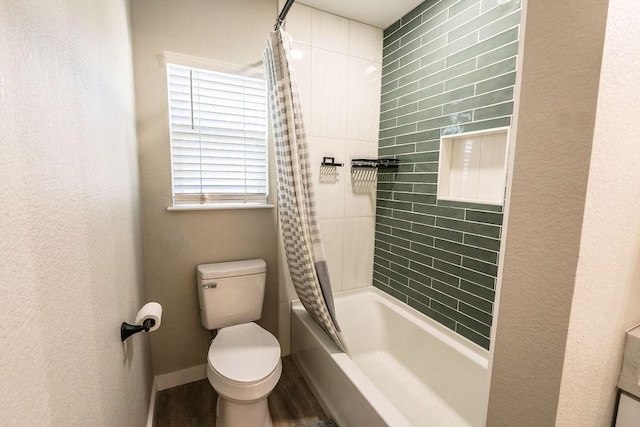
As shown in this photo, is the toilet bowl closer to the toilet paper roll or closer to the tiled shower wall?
the toilet paper roll

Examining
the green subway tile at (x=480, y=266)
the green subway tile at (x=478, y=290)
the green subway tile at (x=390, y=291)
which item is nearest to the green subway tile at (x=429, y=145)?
the green subway tile at (x=480, y=266)

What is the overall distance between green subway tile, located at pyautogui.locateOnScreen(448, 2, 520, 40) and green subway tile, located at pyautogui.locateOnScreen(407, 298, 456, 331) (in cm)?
172

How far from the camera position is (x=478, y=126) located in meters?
1.54

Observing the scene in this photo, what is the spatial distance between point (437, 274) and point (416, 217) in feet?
1.35

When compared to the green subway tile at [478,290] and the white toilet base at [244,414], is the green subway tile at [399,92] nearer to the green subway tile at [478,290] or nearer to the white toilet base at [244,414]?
the green subway tile at [478,290]

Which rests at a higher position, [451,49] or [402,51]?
[402,51]

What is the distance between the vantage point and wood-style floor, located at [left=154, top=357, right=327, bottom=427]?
162 centimetres

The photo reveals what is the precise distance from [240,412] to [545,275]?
1.53 metres

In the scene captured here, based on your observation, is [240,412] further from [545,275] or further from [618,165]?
[618,165]

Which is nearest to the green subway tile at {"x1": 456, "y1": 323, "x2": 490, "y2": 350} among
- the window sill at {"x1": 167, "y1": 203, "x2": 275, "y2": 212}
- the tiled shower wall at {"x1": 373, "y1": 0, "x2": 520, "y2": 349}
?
the tiled shower wall at {"x1": 373, "y1": 0, "x2": 520, "y2": 349}

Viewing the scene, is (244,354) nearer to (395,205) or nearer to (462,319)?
(462,319)

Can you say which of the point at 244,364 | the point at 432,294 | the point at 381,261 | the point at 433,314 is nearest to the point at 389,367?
the point at 433,314

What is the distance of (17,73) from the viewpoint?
411mm

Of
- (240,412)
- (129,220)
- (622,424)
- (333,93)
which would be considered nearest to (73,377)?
(129,220)
